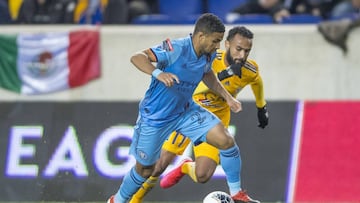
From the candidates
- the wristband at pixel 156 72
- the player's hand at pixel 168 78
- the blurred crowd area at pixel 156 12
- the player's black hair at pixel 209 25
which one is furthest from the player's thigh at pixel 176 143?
the blurred crowd area at pixel 156 12

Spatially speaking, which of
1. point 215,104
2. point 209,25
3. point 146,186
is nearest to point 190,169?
point 146,186

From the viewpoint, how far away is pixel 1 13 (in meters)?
16.1

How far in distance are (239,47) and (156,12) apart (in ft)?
17.3

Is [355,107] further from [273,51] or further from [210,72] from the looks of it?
[210,72]

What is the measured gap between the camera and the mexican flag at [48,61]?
14.4 meters

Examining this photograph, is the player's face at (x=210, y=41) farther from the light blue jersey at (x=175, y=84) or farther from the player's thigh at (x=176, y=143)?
the player's thigh at (x=176, y=143)

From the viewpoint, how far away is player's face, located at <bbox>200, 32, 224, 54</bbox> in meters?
10.5

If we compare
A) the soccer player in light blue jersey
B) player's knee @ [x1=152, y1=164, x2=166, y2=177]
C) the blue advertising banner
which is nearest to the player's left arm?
the soccer player in light blue jersey

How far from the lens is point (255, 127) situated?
45.9ft

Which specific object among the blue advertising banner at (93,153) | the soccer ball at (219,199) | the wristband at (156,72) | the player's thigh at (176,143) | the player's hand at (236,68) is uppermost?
the wristband at (156,72)

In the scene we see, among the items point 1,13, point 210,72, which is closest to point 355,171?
point 210,72

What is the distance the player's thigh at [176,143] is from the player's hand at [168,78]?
2.35m

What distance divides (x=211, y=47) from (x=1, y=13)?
6.23 meters

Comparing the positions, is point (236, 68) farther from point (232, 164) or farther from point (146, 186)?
point (146, 186)
